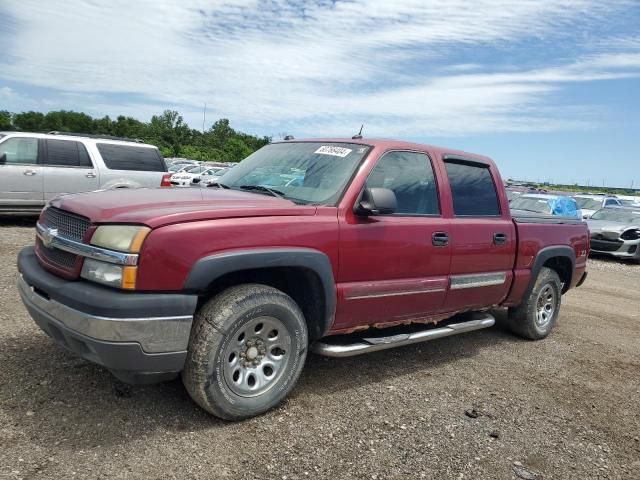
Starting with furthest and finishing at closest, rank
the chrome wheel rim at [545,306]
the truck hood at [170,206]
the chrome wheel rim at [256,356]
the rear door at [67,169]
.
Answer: the rear door at [67,169] < the chrome wheel rim at [545,306] < the chrome wheel rim at [256,356] < the truck hood at [170,206]

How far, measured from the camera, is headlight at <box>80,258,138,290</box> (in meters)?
2.85

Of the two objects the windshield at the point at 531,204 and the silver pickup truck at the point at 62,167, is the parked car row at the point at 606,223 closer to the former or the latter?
the windshield at the point at 531,204

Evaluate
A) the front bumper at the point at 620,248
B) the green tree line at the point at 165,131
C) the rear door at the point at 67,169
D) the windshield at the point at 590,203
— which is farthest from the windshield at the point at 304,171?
the green tree line at the point at 165,131

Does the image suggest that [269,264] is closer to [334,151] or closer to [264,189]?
[264,189]

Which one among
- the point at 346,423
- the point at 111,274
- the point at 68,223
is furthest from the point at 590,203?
the point at 111,274

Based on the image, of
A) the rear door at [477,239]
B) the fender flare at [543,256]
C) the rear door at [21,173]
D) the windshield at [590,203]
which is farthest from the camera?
the windshield at [590,203]

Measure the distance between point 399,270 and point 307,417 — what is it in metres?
1.26

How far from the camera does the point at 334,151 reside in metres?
4.19

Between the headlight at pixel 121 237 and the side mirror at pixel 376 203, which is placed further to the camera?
the side mirror at pixel 376 203

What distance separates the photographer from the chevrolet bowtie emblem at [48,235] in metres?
3.28

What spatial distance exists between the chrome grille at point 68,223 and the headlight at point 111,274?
0.24 meters

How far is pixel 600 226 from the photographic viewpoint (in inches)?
585

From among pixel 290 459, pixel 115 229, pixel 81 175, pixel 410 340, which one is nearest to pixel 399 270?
pixel 410 340

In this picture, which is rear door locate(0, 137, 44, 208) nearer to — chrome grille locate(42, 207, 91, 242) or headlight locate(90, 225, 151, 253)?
chrome grille locate(42, 207, 91, 242)
